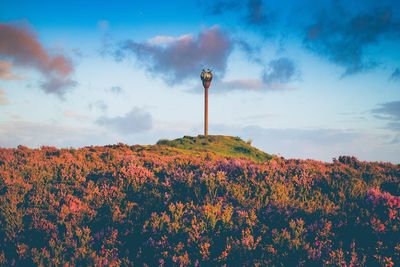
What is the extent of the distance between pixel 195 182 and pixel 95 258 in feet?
11.5

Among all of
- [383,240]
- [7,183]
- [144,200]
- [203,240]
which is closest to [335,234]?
[383,240]

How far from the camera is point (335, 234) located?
687cm

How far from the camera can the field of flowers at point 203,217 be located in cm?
654

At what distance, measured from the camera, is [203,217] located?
293 inches

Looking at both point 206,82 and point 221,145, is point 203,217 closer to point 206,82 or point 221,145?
point 221,145

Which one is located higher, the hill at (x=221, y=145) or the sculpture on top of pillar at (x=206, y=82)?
the sculpture on top of pillar at (x=206, y=82)

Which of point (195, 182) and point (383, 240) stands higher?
point (195, 182)

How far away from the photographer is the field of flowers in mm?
6535

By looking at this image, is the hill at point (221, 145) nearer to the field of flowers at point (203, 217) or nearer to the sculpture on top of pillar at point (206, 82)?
the sculpture on top of pillar at point (206, 82)

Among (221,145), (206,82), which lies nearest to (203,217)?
(221,145)

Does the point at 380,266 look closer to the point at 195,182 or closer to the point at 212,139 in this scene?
the point at 195,182

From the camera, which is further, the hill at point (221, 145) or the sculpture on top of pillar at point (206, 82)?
the sculpture on top of pillar at point (206, 82)

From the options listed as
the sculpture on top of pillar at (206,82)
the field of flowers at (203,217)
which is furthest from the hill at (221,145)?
the field of flowers at (203,217)

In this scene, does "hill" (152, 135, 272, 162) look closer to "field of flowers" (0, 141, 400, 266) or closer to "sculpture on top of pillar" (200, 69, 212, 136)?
"sculpture on top of pillar" (200, 69, 212, 136)
